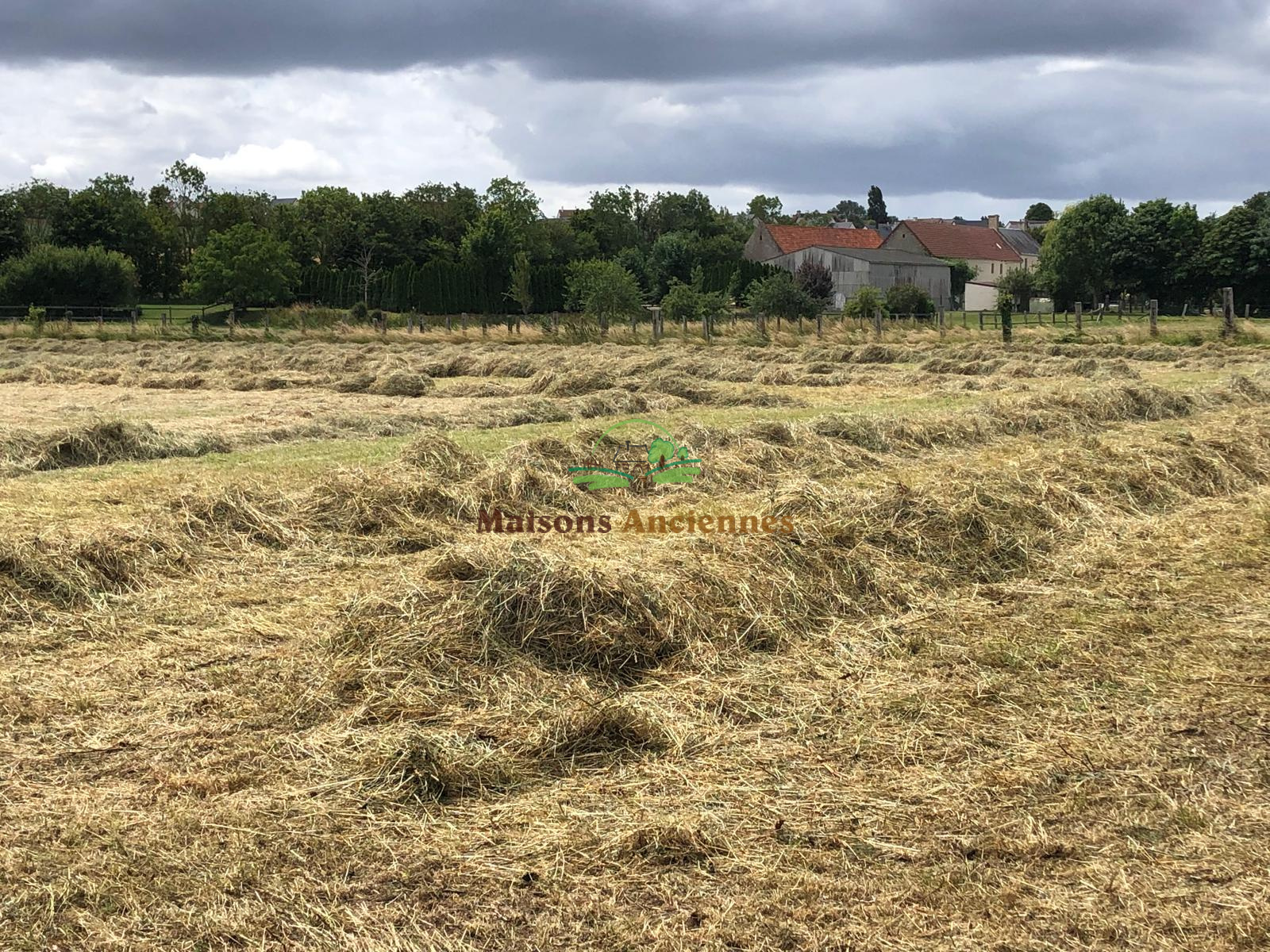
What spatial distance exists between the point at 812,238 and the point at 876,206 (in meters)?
87.1

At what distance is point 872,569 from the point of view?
276 inches

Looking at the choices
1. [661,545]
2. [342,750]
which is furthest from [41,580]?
[661,545]

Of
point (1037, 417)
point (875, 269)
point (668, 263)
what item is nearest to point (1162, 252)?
point (875, 269)

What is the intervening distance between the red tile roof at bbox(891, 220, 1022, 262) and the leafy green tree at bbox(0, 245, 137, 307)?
180 feet

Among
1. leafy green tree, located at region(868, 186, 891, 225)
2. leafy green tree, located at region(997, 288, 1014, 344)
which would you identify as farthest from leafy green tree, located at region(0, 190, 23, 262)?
leafy green tree, located at region(868, 186, 891, 225)

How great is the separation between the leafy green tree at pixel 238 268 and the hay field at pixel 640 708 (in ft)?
151

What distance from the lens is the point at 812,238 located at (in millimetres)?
79250

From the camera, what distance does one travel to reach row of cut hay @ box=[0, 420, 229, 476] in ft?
38.2

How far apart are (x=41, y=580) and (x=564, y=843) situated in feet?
14.1

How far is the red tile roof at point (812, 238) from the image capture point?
7756 cm

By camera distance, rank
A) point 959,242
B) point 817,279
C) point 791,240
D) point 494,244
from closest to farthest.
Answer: point 817,279 < point 494,244 < point 791,240 < point 959,242

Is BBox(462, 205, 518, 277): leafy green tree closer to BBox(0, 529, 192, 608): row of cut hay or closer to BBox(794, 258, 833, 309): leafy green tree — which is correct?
BBox(794, 258, 833, 309): leafy green tree

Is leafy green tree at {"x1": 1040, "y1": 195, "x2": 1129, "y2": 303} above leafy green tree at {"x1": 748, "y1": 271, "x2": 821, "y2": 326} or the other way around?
above

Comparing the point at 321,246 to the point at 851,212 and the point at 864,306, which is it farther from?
the point at 851,212
